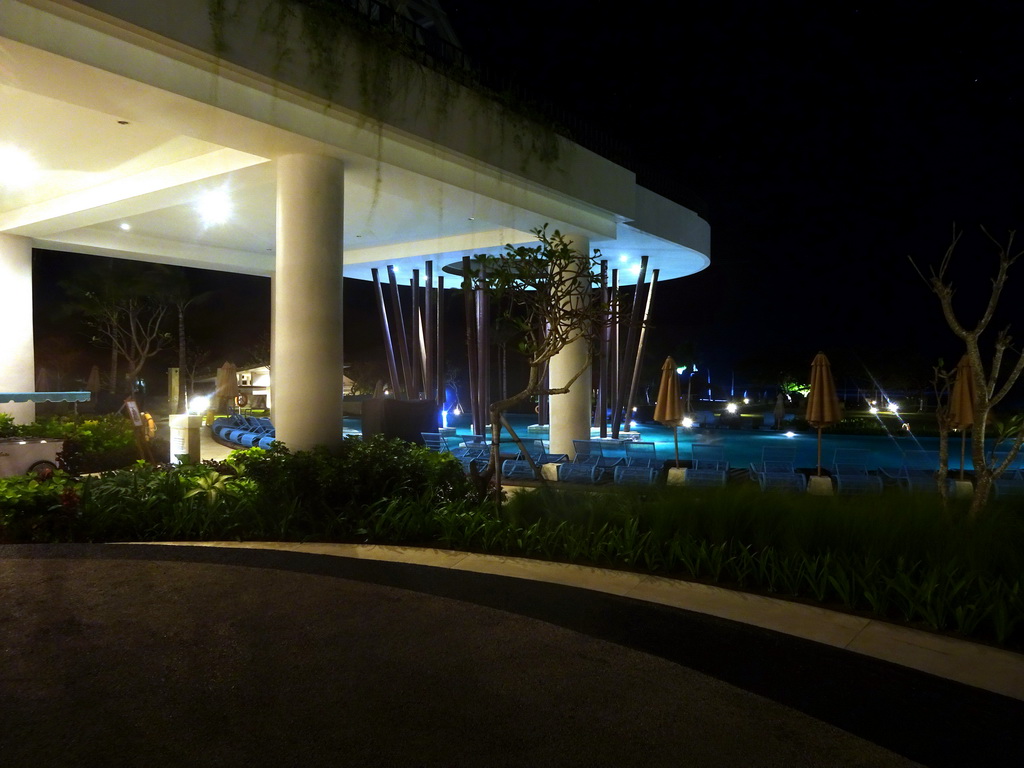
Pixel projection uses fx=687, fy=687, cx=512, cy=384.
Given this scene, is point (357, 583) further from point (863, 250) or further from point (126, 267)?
point (863, 250)

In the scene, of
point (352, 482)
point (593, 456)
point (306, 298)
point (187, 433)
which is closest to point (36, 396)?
point (187, 433)

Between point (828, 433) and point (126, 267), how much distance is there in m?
28.0

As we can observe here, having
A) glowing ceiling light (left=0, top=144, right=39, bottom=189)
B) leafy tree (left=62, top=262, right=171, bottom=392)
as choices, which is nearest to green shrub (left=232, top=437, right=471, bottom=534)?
glowing ceiling light (left=0, top=144, right=39, bottom=189)

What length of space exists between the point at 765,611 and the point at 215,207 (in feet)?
38.9

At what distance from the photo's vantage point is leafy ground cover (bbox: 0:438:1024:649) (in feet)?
16.3

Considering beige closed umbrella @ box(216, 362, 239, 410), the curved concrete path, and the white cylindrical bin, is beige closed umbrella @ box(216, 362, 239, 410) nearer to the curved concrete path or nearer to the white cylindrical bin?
the white cylindrical bin

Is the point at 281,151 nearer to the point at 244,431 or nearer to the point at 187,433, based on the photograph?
the point at 187,433

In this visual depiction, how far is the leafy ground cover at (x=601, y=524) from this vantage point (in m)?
4.95

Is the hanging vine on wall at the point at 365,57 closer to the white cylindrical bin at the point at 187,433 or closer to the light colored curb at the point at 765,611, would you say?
the light colored curb at the point at 765,611

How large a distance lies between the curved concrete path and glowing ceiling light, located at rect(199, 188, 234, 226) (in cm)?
781

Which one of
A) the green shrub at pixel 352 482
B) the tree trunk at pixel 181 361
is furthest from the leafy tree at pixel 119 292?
the green shrub at pixel 352 482

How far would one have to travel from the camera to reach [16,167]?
35.4 feet

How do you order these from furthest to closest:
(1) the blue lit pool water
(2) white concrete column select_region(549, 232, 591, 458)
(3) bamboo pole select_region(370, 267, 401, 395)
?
(3) bamboo pole select_region(370, 267, 401, 395) < (1) the blue lit pool water < (2) white concrete column select_region(549, 232, 591, 458)

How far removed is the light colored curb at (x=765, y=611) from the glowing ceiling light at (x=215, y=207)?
6924mm
